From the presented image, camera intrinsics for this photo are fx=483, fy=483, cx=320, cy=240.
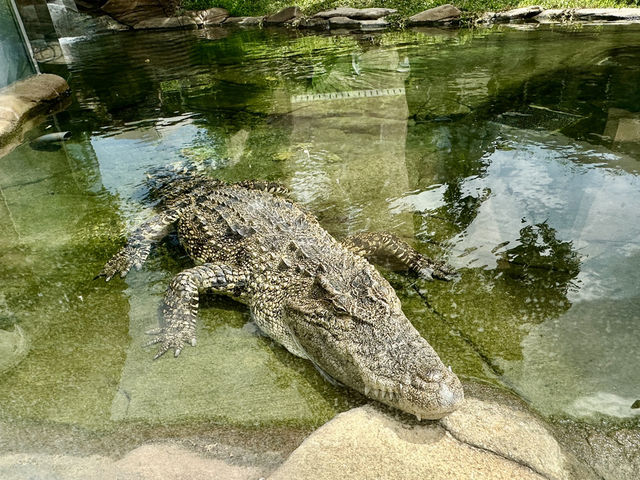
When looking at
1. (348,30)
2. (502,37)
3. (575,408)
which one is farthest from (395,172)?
(348,30)

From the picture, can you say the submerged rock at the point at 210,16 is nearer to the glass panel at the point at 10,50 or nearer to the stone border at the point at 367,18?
the stone border at the point at 367,18

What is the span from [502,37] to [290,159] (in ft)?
29.3

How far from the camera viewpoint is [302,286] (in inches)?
126

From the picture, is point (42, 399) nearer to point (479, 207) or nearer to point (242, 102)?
point (479, 207)

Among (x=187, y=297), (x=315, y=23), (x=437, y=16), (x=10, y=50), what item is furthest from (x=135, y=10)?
(x=187, y=297)

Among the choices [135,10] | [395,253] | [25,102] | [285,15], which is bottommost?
[395,253]

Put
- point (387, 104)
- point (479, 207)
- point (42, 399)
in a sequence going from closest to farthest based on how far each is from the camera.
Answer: point (42, 399) → point (479, 207) → point (387, 104)

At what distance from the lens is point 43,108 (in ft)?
30.4

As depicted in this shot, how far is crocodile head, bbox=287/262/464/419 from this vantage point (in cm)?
222

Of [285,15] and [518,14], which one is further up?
[285,15]

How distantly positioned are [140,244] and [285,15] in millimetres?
16993

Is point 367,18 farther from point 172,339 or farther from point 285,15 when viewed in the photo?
point 172,339

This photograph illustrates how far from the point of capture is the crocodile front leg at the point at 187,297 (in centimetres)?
332

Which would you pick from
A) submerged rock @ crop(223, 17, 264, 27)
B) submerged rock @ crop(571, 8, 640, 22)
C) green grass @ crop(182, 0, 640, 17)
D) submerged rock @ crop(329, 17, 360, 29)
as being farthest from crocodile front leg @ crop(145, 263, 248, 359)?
submerged rock @ crop(223, 17, 264, 27)
